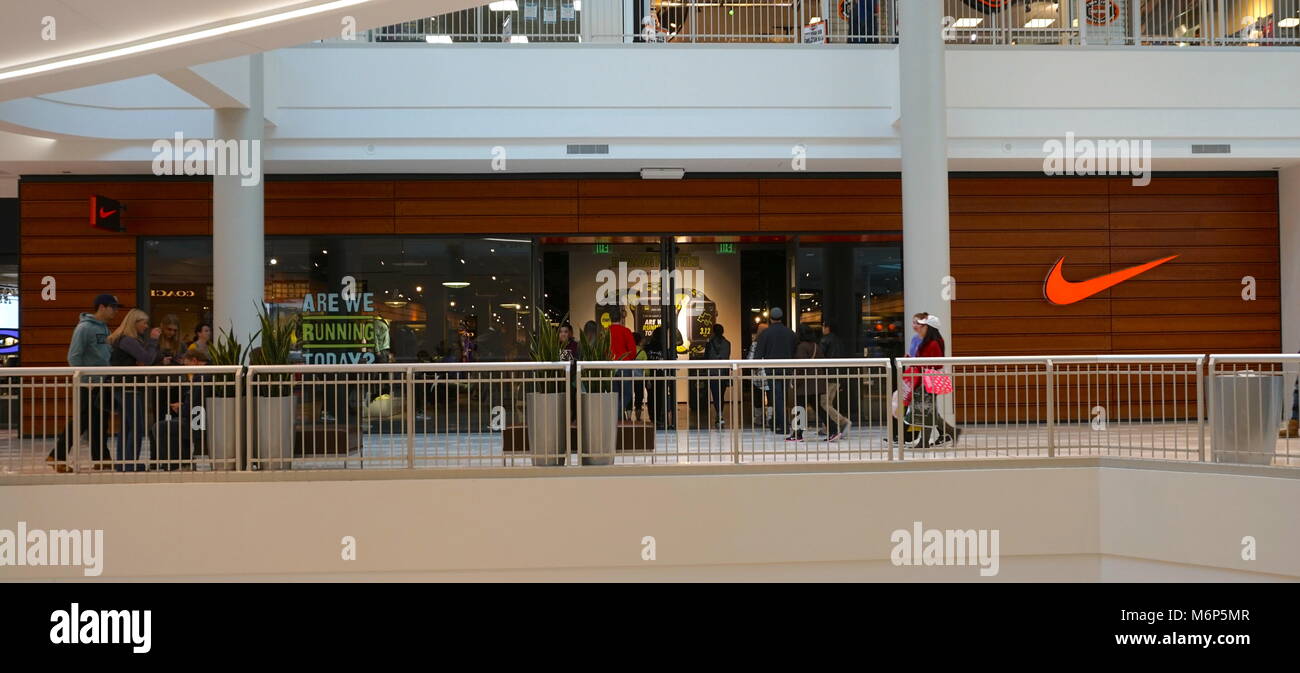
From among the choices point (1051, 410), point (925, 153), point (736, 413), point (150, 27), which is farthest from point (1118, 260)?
point (150, 27)

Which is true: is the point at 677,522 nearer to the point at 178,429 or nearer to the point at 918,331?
the point at 918,331

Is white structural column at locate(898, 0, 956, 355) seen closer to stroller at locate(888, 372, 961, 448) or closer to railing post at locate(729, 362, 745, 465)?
stroller at locate(888, 372, 961, 448)

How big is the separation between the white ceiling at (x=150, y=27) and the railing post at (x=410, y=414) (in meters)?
2.54

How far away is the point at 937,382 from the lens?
790 centimetres

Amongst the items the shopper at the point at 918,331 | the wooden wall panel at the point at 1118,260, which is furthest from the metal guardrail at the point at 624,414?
the wooden wall panel at the point at 1118,260

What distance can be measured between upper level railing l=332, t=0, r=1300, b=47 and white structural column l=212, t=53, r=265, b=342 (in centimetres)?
198

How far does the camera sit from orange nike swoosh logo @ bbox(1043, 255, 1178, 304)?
1298cm

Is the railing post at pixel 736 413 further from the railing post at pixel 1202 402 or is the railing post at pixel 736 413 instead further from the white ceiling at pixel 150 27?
the railing post at pixel 1202 402

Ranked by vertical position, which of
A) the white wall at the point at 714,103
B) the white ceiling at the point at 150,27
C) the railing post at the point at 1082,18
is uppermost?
the railing post at the point at 1082,18

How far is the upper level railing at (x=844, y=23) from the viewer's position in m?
12.1

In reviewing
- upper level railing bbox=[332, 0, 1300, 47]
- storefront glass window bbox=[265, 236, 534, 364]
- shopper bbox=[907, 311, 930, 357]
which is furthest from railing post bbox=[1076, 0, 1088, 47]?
storefront glass window bbox=[265, 236, 534, 364]

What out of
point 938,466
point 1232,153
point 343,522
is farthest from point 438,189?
point 1232,153

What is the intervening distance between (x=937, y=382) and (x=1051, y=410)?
89cm
